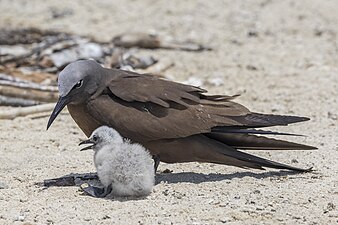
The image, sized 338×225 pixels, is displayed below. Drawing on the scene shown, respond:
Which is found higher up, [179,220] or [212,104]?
[212,104]

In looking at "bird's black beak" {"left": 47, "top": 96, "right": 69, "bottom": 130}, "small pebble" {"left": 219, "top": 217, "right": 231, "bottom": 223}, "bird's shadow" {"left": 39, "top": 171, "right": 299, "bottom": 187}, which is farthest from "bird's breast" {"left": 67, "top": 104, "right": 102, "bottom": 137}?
"small pebble" {"left": 219, "top": 217, "right": 231, "bottom": 223}

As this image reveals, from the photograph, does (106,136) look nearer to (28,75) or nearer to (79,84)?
(79,84)

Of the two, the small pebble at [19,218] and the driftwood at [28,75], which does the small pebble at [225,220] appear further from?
the driftwood at [28,75]

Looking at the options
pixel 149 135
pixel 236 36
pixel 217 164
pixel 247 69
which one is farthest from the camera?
pixel 236 36

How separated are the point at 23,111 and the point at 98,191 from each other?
8.42ft

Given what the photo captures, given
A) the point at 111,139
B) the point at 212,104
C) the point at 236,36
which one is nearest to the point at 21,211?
the point at 111,139

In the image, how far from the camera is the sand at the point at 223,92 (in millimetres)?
5305

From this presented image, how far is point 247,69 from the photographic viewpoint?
992 centimetres

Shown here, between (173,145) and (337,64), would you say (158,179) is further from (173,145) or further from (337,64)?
(337,64)

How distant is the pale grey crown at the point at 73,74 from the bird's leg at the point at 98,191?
2.40 ft

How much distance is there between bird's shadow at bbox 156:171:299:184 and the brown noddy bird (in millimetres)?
84

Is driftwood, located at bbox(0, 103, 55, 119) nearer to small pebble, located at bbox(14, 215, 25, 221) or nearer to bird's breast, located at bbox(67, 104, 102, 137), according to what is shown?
bird's breast, located at bbox(67, 104, 102, 137)

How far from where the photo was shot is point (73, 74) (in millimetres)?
6027

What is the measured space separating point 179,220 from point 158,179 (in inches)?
38.9
